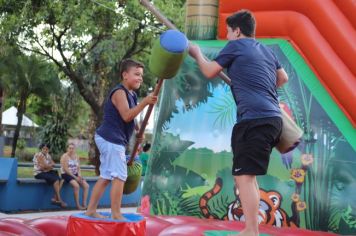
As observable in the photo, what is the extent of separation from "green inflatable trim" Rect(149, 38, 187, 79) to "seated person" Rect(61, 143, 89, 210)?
5.00 metres

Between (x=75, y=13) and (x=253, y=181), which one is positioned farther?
(x=75, y=13)

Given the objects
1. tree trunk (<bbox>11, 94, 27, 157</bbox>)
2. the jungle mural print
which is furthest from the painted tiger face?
tree trunk (<bbox>11, 94, 27, 157</bbox>)

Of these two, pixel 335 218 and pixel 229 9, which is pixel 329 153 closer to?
pixel 335 218

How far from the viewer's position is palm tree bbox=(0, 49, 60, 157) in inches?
641

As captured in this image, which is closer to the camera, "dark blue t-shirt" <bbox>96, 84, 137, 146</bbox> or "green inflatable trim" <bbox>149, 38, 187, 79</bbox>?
"green inflatable trim" <bbox>149, 38, 187, 79</bbox>

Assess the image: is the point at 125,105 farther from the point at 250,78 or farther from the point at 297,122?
the point at 297,122

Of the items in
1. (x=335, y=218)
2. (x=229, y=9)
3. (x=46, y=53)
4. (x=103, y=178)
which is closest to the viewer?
(x=103, y=178)

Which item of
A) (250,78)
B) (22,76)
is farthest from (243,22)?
(22,76)

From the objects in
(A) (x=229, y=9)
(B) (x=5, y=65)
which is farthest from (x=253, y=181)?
(B) (x=5, y=65)

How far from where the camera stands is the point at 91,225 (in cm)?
288

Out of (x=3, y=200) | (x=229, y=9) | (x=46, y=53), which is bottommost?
(x=3, y=200)

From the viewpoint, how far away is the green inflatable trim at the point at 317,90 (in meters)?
3.93

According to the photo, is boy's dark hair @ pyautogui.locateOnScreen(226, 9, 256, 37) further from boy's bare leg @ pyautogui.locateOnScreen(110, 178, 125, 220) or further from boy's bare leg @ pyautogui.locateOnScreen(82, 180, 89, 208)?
boy's bare leg @ pyautogui.locateOnScreen(82, 180, 89, 208)

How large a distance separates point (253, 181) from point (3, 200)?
208 inches
